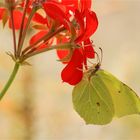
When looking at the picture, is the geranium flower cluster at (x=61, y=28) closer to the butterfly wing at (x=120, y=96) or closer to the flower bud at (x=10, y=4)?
the flower bud at (x=10, y=4)

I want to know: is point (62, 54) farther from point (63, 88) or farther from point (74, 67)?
point (63, 88)

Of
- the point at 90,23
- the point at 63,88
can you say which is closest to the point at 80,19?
the point at 90,23

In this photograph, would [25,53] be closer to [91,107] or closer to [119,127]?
[91,107]

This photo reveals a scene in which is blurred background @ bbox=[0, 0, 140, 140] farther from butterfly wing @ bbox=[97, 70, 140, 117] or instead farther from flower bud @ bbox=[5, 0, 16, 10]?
flower bud @ bbox=[5, 0, 16, 10]

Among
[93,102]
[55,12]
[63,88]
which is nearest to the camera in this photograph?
[55,12]

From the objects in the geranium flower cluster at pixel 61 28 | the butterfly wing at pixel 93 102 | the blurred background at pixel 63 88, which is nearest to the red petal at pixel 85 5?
the geranium flower cluster at pixel 61 28
